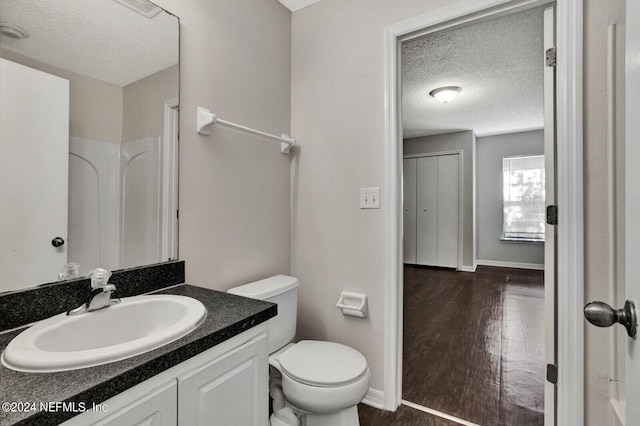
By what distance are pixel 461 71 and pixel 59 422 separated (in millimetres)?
3467

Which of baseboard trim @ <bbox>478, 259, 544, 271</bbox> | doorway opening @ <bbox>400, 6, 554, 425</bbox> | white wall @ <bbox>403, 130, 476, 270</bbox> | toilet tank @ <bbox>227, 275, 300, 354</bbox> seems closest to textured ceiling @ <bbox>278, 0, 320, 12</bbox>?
doorway opening @ <bbox>400, 6, 554, 425</bbox>

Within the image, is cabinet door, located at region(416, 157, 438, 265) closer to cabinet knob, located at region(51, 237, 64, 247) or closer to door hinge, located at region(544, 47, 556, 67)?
door hinge, located at region(544, 47, 556, 67)

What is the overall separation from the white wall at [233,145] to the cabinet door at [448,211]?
4.12m

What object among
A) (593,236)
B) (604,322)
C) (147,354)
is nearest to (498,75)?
(593,236)

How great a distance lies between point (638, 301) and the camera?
49 cm

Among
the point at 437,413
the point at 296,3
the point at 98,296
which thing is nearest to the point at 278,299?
the point at 98,296

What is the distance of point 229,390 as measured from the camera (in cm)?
87

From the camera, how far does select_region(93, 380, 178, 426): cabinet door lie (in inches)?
24.6

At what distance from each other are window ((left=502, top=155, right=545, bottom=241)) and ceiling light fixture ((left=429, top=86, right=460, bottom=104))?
9.21 ft

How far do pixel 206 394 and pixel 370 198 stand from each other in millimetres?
1204

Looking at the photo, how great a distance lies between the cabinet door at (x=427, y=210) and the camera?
5.44 meters

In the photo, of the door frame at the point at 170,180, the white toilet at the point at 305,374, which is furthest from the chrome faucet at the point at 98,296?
the white toilet at the point at 305,374

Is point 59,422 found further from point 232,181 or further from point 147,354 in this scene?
point 232,181

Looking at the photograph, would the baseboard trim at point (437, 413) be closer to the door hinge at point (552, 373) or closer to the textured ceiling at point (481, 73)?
the door hinge at point (552, 373)
